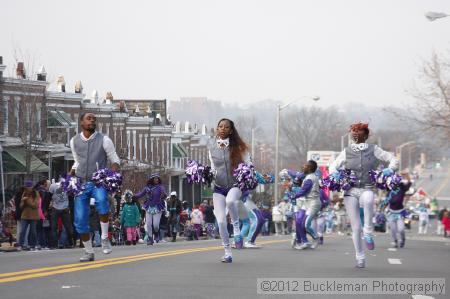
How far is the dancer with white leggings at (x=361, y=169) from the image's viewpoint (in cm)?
1537

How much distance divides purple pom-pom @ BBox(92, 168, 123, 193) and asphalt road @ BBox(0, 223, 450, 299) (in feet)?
3.29

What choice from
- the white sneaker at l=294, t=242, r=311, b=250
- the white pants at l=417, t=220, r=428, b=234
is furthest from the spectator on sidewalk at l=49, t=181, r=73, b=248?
the white pants at l=417, t=220, r=428, b=234

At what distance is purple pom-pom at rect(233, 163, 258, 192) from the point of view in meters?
15.6

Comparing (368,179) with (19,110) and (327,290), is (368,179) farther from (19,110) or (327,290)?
(19,110)

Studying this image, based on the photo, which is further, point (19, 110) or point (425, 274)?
point (19, 110)

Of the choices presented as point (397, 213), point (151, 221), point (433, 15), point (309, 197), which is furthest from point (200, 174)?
point (433, 15)

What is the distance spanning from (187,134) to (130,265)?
72.8 meters

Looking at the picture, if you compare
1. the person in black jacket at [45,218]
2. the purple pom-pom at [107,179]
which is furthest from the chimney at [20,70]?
the purple pom-pom at [107,179]

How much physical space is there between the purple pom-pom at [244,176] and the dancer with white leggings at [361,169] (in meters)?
1.12

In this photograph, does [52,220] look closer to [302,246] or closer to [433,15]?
[302,246]

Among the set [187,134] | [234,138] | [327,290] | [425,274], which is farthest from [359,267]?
[187,134]

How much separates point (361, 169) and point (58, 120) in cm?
3642

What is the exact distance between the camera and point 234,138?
1572 centimetres

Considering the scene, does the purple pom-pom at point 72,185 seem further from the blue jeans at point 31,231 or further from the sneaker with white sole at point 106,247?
the blue jeans at point 31,231
